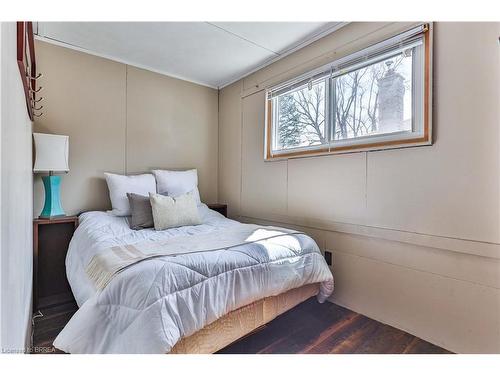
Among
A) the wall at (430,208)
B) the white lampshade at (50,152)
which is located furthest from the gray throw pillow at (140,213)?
the wall at (430,208)

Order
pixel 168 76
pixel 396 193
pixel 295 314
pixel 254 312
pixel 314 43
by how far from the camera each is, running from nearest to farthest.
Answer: pixel 254 312 < pixel 396 193 < pixel 295 314 < pixel 314 43 < pixel 168 76

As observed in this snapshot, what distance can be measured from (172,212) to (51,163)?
1086 mm

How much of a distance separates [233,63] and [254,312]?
99.9 inches

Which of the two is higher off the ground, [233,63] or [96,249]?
[233,63]

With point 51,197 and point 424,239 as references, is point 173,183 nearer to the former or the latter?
point 51,197

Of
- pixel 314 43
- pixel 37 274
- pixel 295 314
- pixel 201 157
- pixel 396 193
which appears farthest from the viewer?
pixel 201 157

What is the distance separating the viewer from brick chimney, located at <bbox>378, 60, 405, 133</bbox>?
1.79m

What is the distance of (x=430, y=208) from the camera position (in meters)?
1.61

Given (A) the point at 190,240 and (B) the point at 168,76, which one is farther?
(B) the point at 168,76

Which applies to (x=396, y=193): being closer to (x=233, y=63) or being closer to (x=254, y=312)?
(x=254, y=312)

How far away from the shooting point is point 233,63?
2.80 meters

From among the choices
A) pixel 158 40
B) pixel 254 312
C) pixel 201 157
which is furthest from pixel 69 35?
pixel 254 312

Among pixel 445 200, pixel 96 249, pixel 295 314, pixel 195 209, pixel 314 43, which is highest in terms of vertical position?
pixel 314 43

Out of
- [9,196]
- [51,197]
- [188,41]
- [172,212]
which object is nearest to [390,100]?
[188,41]
